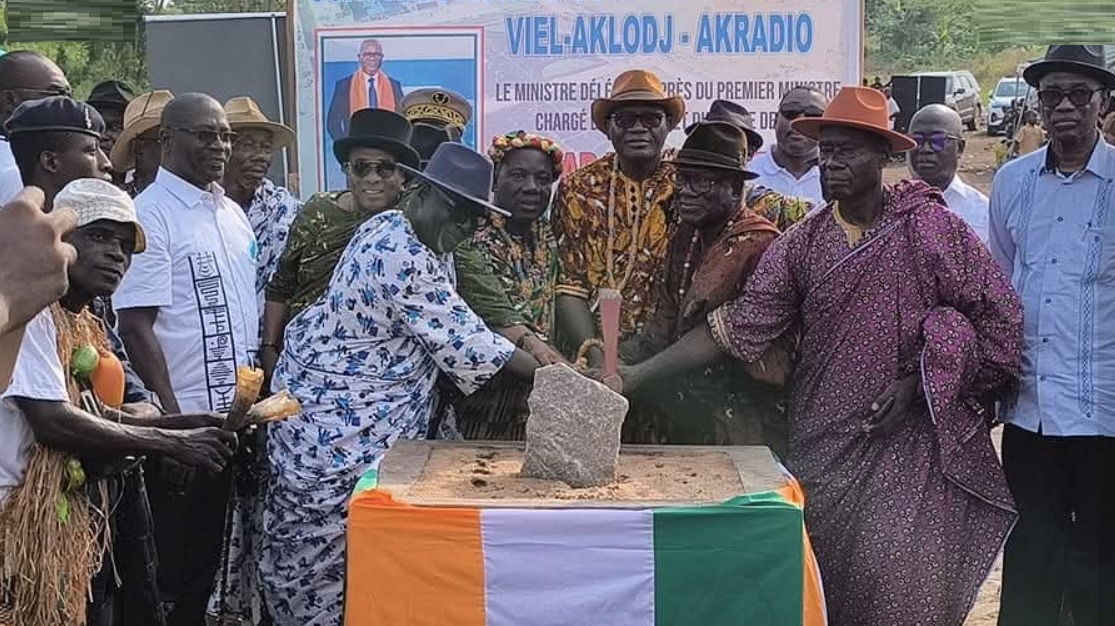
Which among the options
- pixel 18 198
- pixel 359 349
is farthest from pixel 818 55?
pixel 18 198

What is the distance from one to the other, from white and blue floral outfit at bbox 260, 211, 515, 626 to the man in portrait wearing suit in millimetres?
2972

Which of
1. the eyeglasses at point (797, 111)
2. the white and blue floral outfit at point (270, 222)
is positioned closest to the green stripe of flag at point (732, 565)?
the white and blue floral outfit at point (270, 222)

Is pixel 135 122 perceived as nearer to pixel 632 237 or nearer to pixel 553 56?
pixel 632 237

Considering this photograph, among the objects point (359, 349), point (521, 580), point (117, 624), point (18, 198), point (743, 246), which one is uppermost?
point (18, 198)

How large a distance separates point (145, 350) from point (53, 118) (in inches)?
31.9

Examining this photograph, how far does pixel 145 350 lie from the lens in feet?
14.5

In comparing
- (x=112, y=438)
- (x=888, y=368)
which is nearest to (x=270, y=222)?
(x=112, y=438)

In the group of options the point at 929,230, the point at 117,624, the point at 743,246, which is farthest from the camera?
the point at 743,246

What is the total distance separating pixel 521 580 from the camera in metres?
3.52

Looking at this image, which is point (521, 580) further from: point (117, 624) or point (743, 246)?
point (743, 246)

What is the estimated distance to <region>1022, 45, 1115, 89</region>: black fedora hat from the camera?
14.0ft

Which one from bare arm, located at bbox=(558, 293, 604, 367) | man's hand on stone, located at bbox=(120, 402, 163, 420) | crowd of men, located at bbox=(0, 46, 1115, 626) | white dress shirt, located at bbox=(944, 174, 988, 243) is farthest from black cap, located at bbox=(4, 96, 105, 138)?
white dress shirt, located at bbox=(944, 174, 988, 243)

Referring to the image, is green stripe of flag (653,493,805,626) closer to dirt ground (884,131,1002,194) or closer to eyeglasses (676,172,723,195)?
eyeglasses (676,172,723,195)

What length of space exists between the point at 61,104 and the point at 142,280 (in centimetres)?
64
